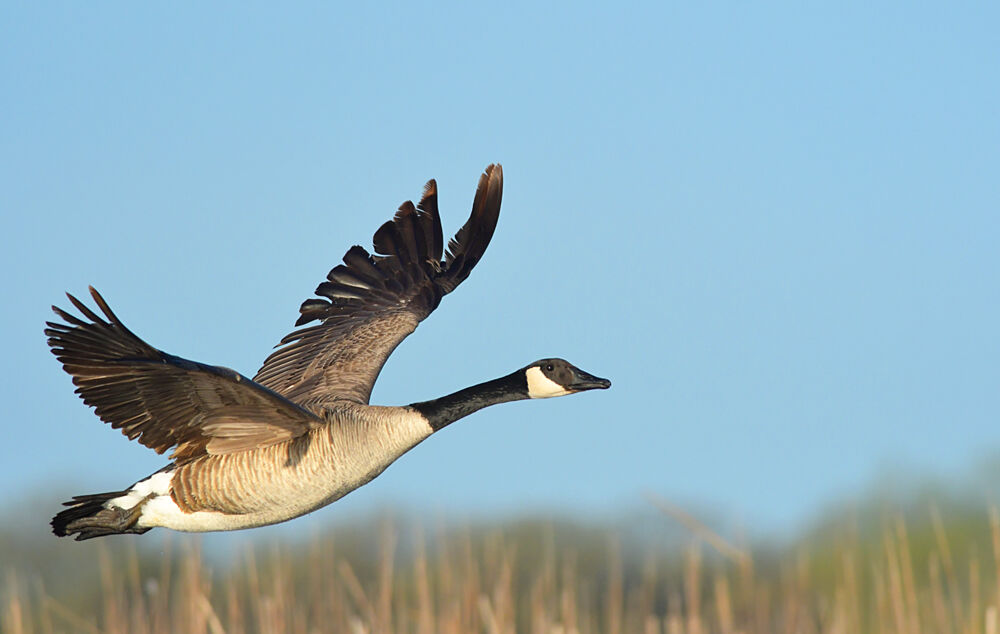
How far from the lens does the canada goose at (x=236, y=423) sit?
4.98m

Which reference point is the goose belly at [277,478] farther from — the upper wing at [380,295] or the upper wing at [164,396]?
the upper wing at [380,295]

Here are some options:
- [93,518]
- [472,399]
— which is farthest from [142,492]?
[472,399]

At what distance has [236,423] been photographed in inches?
220

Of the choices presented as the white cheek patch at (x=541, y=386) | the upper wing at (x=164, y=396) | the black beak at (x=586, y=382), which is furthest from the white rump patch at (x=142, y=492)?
the black beak at (x=586, y=382)

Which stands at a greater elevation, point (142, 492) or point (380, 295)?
point (380, 295)

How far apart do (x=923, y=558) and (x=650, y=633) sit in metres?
11.4

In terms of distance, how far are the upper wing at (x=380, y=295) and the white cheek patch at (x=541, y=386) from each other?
1.19 meters

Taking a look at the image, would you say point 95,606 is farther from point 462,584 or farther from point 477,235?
point 477,235

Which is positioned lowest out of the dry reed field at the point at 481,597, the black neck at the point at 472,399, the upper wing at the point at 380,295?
the dry reed field at the point at 481,597

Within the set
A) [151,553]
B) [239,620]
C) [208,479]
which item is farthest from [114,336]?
[151,553]

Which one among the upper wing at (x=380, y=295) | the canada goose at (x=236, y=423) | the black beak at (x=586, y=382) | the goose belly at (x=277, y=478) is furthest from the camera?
the upper wing at (x=380, y=295)

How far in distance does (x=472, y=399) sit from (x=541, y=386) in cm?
40

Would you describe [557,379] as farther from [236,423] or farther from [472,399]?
[236,423]

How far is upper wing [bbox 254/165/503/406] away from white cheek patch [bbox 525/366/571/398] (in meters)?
1.19
